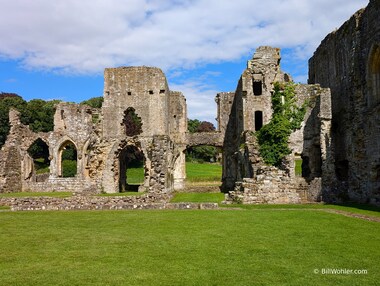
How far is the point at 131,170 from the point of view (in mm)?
53188

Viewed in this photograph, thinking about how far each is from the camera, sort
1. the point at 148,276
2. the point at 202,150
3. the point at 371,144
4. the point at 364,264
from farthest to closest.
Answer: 1. the point at 202,150
2. the point at 371,144
3. the point at 364,264
4. the point at 148,276

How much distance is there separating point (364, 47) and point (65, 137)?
87.0 feet

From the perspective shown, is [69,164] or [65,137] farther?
[69,164]

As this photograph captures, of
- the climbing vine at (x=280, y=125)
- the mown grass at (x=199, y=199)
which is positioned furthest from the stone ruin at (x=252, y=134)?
the mown grass at (x=199, y=199)

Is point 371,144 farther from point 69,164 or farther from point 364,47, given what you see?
point 69,164

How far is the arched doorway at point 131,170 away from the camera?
102ft

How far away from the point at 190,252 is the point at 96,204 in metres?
11.0

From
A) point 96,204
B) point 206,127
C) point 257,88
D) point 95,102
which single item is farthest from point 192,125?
point 96,204

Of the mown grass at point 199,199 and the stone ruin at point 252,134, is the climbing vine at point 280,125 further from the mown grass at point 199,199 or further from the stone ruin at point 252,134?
the mown grass at point 199,199

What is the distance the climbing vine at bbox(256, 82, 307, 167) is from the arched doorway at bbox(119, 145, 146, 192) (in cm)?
1006

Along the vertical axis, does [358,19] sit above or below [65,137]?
above

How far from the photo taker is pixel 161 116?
30453 mm

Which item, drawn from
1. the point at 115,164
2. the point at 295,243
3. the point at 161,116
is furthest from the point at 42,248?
the point at 161,116

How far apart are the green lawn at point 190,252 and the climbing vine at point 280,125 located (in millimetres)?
11657
